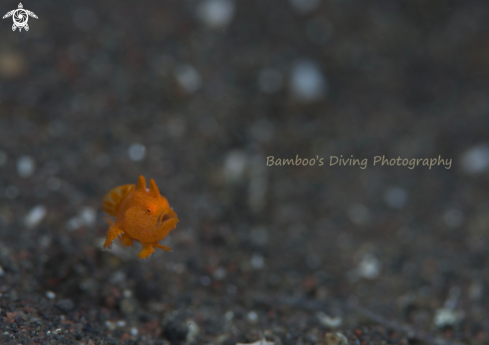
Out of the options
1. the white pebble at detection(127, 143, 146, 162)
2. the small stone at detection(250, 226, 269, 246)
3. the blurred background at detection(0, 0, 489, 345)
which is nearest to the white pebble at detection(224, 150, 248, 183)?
the blurred background at detection(0, 0, 489, 345)

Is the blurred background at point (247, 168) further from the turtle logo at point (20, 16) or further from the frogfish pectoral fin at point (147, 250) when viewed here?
the frogfish pectoral fin at point (147, 250)

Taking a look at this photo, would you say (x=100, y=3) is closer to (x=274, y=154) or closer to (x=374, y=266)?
(x=274, y=154)

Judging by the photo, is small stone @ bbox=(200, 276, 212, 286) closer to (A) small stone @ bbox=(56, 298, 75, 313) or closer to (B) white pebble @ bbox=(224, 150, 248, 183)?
(A) small stone @ bbox=(56, 298, 75, 313)

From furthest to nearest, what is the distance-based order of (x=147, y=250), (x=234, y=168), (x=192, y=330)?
(x=234, y=168) < (x=192, y=330) < (x=147, y=250)

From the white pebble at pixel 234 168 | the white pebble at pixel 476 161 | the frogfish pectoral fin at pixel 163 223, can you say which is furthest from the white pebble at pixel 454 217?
the frogfish pectoral fin at pixel 163 223

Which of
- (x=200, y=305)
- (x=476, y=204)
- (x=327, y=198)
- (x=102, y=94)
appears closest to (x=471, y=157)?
(x=476, y=204)

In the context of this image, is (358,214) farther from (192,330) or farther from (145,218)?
(145,218)

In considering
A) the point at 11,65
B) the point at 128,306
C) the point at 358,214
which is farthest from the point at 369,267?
the point at 11,65
